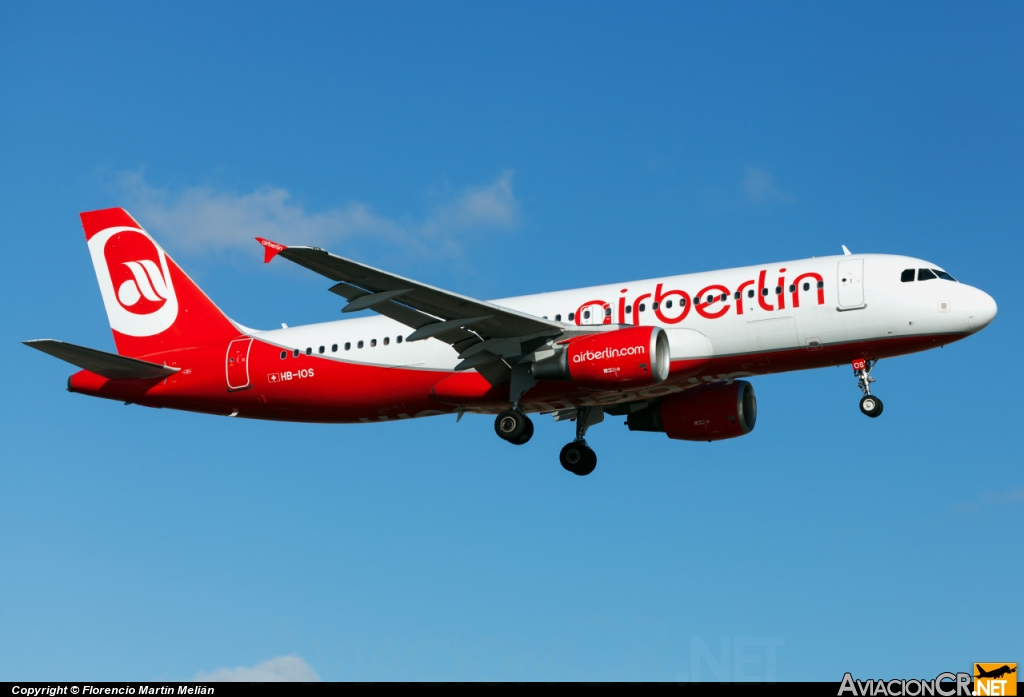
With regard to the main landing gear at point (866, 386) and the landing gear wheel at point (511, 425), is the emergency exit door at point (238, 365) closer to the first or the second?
the landing gear wheel at point (511, 425)

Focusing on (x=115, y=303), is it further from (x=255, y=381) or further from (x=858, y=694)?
(x=858, y=694)

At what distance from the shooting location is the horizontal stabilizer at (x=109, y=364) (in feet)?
106

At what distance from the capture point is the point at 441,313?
30.2 metres

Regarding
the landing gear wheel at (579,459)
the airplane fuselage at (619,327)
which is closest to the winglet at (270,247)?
the airplane fuselage at (619,327)

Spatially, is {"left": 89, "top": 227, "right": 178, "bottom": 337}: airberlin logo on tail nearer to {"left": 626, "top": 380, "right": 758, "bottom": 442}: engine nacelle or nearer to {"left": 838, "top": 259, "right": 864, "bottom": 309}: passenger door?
{"left": 626, "top": 380, "right": 758, "bottom": 442}: engine nacelle

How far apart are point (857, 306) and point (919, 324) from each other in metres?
1.50

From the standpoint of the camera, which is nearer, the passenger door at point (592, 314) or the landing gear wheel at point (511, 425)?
the passenger door at point (592, 314)

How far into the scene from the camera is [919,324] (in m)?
29.0

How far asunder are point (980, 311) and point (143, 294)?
23618mm

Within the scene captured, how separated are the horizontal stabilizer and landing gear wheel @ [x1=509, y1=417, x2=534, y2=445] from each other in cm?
1028

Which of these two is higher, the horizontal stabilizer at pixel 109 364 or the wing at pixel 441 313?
the wing at pixel 441 313

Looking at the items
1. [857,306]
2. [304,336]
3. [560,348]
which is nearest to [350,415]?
[304,336]

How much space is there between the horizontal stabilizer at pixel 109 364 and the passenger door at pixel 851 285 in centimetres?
1842

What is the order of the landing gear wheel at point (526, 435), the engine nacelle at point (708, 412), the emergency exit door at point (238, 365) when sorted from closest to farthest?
the landing gear wheel at point (526, 435) < the engine nacelle at point (708, 412) < the emergency exit door at point (238, 365)
